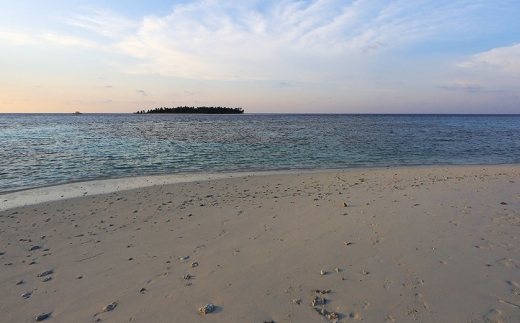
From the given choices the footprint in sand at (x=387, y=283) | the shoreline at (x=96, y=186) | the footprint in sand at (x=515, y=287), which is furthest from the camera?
the shoreline at (x=96, y=186)

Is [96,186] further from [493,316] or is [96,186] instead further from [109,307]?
[493,316]

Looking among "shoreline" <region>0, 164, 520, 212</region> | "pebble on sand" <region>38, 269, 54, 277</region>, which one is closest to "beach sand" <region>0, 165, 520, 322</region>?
"pebble on sand" <region>38, 269, 54, 277</region>

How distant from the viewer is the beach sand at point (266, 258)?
15.9 ft

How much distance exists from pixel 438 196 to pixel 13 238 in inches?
511

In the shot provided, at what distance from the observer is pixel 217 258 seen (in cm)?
654

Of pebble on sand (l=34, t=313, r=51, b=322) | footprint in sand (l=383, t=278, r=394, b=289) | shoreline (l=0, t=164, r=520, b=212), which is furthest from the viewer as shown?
shoreline (l=0, t=164, r=520, b=212)

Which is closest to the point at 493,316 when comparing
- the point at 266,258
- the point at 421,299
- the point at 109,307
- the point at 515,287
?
the point at 421,299

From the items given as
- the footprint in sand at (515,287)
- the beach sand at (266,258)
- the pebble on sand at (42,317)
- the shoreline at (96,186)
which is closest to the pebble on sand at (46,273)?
the beach sand at (266,258)

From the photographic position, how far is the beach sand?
4.84 metres

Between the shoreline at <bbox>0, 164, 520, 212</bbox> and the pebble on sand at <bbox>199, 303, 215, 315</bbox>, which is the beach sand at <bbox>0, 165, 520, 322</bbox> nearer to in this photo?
the pebble on sand at <bbox>199, 303, 215, 315</bbox>

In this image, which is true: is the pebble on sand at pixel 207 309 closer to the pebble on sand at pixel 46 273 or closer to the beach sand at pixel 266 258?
the beach sand at pixel 266 258

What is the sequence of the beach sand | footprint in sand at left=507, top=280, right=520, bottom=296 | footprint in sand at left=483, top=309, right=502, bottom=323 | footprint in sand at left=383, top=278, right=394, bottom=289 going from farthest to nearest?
footprint in sand at left=383, top=278, right=394, bottom=289 < footprint in sand at left=507, top=280, right=520, bottom=296 < the beach sand < footprint in sand at left=483, top=309, right=502, bottom=323

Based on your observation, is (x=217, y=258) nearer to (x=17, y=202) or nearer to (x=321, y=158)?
(x=17, y=202)

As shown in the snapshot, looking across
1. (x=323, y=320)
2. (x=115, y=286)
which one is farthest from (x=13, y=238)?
(x=323, y=320)
